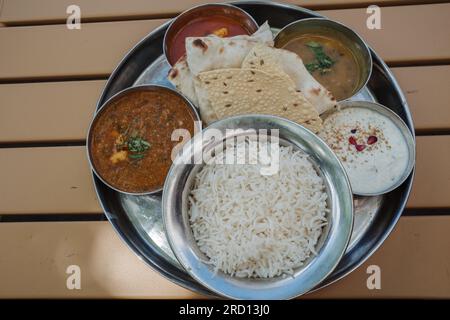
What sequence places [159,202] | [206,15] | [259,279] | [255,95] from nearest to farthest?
[259,279], [255,95], [159,202], [206,15]

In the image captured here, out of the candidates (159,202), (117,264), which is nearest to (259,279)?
(159,202)

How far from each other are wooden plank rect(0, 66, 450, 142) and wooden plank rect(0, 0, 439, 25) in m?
0.45

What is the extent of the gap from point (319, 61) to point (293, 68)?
26 centimetres

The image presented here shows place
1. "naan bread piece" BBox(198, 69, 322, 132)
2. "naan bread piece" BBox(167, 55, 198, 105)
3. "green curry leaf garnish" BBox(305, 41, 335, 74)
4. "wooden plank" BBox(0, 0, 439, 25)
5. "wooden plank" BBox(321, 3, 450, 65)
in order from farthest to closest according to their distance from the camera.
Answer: "wooden plank" BBox(0, 0, 439, 25) < "wooden plank" BBox(321, 3, 450, 65) < "green curry leaf garnish" BBox(305, 41, 335, 74) < "naan bread piece" BBox(167, 55, 198, 105) < "naan bread piece" BBox(198, 69, 322, 132)

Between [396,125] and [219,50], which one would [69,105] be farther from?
[396,125]

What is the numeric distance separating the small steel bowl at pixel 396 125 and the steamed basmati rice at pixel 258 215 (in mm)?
262

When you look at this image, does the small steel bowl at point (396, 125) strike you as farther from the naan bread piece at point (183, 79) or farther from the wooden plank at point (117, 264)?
the naan bread piece at point (183, 79)

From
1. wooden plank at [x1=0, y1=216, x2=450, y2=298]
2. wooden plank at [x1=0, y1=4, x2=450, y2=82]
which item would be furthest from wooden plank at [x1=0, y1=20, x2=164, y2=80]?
wooden plank at [x1=0, y1=216, x2=450, y2=298]

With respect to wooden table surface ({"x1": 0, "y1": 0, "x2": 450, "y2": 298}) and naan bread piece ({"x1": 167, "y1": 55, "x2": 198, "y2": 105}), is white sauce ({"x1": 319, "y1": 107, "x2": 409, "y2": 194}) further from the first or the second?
naan bread piece ({"x1": 167, "y1": 55, "x2": 198, "y2": 105})

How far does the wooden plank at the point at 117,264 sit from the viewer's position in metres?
1.73

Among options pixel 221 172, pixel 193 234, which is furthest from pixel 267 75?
pixel 193 234

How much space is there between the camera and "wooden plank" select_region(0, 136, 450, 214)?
186 cm

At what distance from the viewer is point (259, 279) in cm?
155
